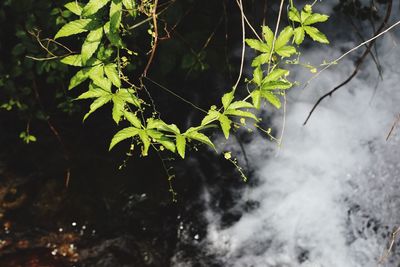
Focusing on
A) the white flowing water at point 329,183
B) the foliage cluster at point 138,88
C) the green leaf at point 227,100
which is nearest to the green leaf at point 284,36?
the foliage cluster at point 138,88

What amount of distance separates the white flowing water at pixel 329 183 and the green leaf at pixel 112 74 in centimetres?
146

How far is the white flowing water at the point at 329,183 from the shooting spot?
8.49 ft

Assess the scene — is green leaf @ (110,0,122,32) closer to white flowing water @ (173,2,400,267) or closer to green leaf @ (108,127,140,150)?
green leaf @ (108,127,140,150)

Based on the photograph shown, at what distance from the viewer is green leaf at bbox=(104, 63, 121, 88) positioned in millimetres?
1620

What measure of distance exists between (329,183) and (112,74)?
171 centimetres

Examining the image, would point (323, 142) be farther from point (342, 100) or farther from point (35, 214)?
point (35, 214)

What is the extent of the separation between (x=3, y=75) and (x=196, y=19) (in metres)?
1.26

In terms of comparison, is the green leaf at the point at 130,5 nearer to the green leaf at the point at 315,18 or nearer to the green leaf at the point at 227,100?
the green leaf at the point at 227,100

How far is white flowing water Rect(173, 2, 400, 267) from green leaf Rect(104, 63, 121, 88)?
1.46 metres

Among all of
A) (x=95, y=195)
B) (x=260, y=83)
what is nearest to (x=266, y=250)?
(x=95, y=195)

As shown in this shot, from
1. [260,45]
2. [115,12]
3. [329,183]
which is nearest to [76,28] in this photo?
[115,12]

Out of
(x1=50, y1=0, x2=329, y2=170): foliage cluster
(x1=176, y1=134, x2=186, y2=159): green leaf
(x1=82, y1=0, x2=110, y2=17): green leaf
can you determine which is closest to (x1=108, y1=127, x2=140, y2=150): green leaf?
(x1=50, y1=0, x2=329, y2=170): foliage cluster

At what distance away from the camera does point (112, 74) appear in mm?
1640

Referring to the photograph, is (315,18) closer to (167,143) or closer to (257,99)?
(257,99)
